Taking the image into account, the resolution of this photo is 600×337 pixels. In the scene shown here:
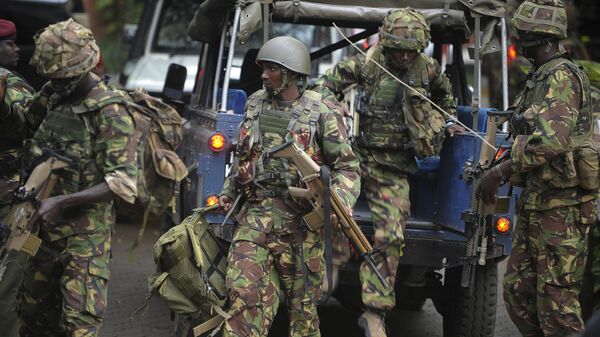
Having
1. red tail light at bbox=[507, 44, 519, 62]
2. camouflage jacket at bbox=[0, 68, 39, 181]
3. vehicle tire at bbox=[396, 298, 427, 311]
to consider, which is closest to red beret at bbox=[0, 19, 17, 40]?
camouflage jacket at bbox=[0, 68, 39, 181]

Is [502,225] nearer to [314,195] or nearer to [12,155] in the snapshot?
[314,195]

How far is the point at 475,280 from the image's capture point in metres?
6.86

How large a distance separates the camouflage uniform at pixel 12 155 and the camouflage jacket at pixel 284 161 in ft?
4.04

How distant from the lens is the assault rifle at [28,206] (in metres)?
5.08

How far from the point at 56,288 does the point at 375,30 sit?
3.31 metres

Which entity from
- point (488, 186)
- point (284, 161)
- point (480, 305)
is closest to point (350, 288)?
point (480, 305)

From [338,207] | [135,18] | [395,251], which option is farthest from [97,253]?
[135,18]

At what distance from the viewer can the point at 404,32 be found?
653cm

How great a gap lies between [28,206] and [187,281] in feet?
3.31

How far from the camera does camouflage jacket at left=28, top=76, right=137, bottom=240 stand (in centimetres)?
536

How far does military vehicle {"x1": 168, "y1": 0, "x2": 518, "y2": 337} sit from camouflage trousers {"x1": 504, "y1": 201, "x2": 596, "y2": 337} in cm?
43

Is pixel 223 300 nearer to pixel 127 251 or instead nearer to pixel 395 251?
pixel 395 251

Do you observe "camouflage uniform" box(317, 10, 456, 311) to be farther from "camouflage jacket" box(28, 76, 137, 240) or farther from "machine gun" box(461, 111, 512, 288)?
"camouflage jacket" box(28, 76, 137, 240)

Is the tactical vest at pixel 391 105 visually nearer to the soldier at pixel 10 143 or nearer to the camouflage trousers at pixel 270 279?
the camouflage trousers at pixel 270 279
